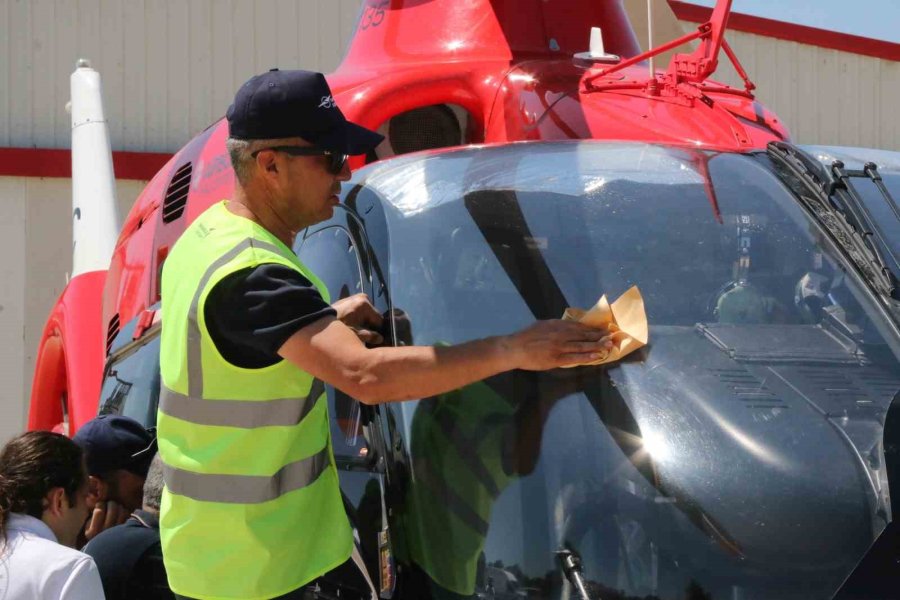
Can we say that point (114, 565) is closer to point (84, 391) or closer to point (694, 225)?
point (694, 225)

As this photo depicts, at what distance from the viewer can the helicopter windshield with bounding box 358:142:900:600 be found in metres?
2.22

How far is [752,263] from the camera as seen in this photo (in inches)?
112

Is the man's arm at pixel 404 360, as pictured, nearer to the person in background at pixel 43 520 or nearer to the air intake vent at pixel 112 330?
the person in background at pixel 43 520

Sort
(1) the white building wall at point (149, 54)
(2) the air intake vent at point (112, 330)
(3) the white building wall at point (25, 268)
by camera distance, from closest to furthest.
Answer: (2) the air intake vent at point (112, 330), (3) the white building wall at point (25, 268), (1) the white building wall at point (149, 54)

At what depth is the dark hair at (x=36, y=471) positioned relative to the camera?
259 cm

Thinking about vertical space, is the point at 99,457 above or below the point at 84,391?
above

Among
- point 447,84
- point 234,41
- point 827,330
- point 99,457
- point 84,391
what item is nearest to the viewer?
point 827,330

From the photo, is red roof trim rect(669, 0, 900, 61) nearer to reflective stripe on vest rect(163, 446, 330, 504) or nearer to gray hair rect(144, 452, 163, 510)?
gray hair rect(144, 452, 163, 510)

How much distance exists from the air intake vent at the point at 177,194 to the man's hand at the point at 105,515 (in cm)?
171

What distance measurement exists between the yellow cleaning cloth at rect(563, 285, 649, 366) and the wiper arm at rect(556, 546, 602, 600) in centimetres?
37

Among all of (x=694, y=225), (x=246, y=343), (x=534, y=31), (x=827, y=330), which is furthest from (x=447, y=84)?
(x=246, y=343)

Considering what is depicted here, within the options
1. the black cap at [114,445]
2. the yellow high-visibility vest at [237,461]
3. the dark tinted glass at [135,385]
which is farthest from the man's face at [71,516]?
the dark tinted glass at [135,385]

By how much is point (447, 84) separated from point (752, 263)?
1.95 m

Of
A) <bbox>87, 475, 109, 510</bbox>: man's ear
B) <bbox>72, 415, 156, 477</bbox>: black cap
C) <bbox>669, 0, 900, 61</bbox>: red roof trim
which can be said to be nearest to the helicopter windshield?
<bbox>72, 415, 156, 477</bbox>: black cap
